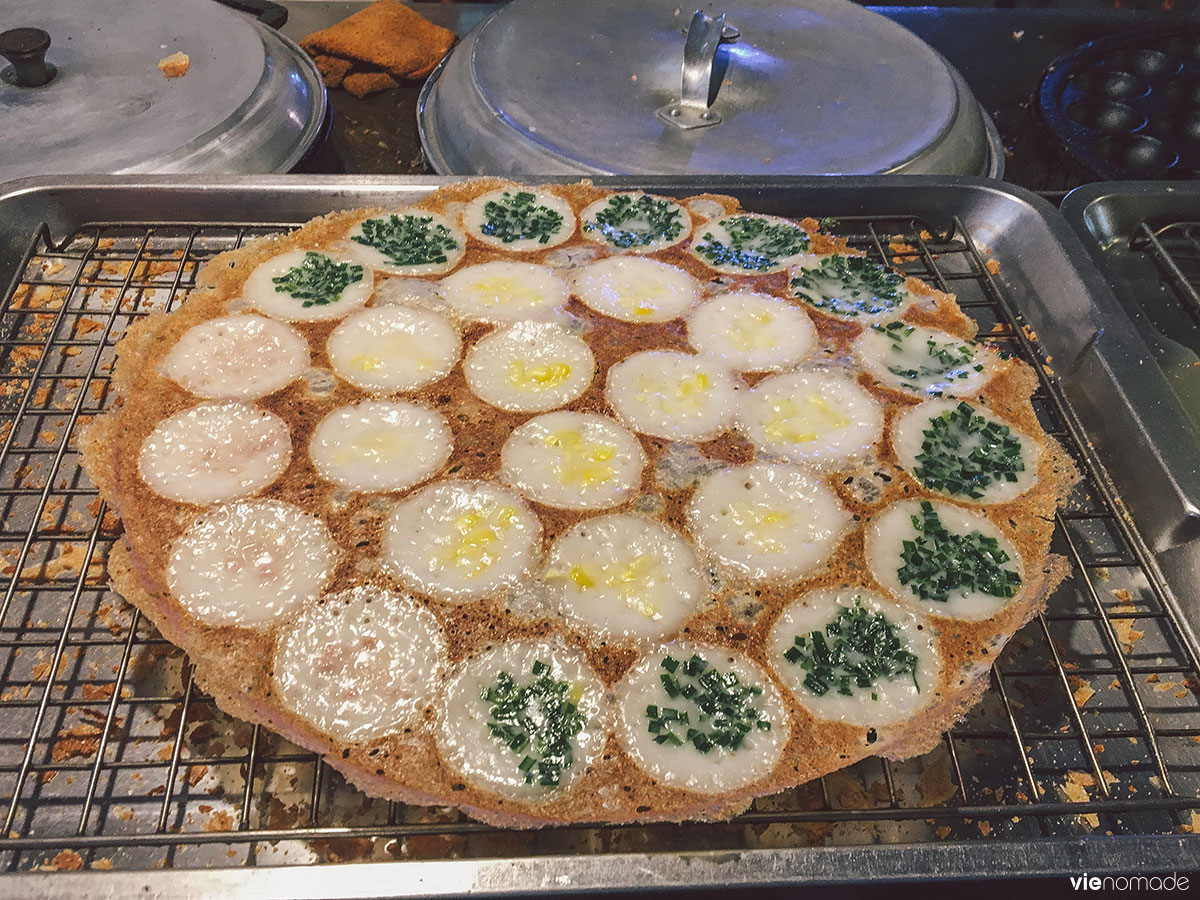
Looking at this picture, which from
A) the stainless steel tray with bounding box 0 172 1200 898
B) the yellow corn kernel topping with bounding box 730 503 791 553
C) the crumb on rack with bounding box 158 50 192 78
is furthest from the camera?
the crumb on rack with bounding box 158 50 192 78

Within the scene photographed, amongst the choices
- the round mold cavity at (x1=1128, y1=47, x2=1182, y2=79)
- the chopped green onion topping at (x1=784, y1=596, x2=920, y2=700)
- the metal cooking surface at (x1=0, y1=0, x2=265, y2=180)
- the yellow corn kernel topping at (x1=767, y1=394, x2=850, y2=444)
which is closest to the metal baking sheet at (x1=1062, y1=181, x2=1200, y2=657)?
the yellow corn kernel topping at (x1=767, y1=394, x2=850, y2=444)

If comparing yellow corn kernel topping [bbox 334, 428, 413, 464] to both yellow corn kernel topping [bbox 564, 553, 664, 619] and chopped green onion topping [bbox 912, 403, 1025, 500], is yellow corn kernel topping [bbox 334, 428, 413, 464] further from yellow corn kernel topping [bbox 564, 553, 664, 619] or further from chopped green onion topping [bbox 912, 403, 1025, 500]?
chopped green onion topping [bbox 912, 403, 1025, 500]

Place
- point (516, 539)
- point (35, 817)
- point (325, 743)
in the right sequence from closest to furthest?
point (325, 743) → point (35, 817) → point (516, 539)

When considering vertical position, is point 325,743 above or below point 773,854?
below

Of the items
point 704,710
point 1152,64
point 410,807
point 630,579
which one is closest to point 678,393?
point 630,579

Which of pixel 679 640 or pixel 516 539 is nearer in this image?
pixel 679 640

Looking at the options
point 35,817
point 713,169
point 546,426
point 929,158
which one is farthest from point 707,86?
point 35,817

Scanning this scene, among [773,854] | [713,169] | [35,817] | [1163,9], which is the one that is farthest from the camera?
[1163,9]

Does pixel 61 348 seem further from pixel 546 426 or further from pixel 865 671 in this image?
pixel 865 671
